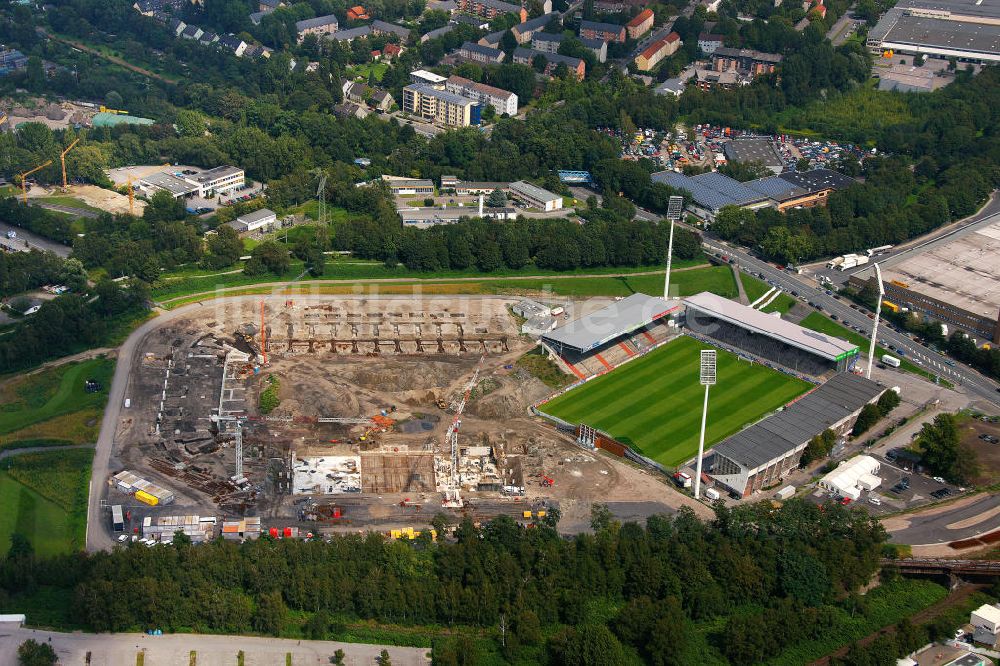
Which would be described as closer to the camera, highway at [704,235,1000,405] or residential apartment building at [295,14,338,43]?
highway at [704,235,1000,405]

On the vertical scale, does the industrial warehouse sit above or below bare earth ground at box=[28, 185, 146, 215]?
above

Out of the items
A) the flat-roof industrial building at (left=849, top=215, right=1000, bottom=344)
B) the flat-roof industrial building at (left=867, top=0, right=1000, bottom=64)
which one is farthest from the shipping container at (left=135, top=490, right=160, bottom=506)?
the flat-roof industrial building at (left=867, top=0, right=1000, bottom=64)

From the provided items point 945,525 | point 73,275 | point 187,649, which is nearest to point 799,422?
Answer: point 945,525

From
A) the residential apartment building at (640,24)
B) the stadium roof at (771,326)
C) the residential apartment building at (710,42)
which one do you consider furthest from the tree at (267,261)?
the residential apartment building at (710,42)

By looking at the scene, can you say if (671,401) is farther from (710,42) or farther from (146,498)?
(710,42)

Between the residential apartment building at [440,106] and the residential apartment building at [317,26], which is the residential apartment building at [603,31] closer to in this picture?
the residential apartment building at [440,106]

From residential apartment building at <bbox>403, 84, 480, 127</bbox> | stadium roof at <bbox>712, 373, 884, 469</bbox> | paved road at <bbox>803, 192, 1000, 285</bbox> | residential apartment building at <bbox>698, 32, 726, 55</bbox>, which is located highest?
residential apartment building at <bbox>698, 32, 726, 55</bbox>

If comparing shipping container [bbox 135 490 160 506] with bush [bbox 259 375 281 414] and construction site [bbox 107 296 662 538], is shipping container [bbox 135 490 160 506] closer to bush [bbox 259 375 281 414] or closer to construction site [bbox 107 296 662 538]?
construction site [bbox 107 296 662 538]
